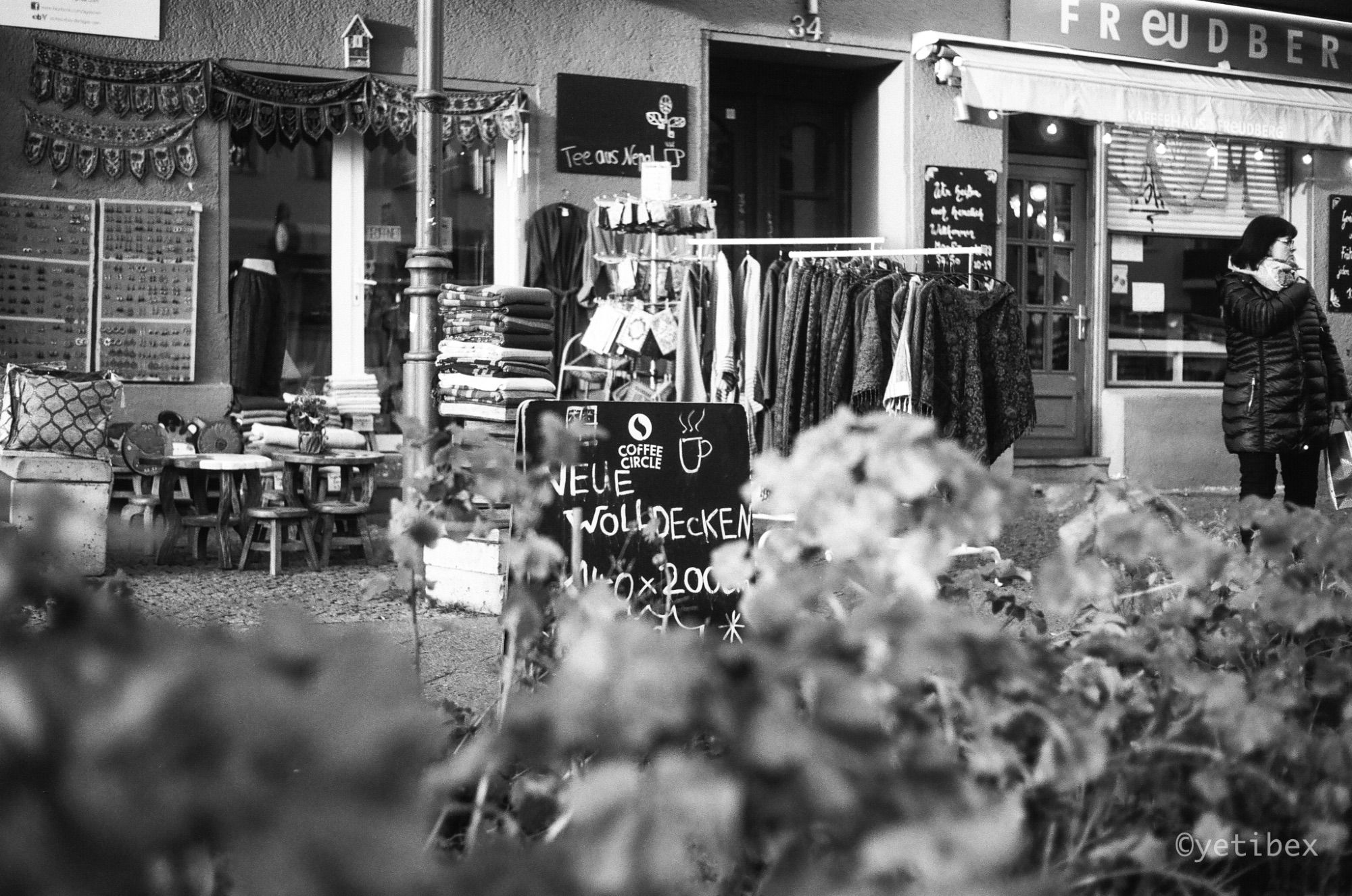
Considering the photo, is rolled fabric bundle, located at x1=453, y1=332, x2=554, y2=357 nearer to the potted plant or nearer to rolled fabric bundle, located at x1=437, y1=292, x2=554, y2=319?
rolled fabric bundle, located at x1=437, y1=292, x2=554, y2=319

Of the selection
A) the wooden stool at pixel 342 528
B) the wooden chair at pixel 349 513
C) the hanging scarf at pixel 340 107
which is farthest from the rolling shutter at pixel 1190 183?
the wooden stool at pixel 342 528

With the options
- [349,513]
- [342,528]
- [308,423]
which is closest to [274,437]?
[308,423]

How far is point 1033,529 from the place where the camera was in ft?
29.6

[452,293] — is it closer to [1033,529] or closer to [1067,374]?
[1033,529]

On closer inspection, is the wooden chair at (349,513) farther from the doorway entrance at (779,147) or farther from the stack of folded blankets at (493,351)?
the doorway entrance at (779,147)

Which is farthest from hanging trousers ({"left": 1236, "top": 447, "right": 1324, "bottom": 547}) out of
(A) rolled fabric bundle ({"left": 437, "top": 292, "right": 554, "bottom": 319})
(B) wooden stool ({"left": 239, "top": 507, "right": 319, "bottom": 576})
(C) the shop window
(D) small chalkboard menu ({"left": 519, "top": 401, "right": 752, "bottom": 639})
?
(C) the shop window

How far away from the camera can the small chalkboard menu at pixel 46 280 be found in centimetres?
827

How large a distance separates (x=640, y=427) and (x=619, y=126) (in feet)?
17.5

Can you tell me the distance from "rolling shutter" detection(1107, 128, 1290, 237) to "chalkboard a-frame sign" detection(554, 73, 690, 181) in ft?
12.4

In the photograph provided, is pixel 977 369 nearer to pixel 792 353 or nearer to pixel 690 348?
pixel 792 353

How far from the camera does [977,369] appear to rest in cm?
739

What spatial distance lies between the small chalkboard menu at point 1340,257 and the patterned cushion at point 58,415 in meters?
9.85

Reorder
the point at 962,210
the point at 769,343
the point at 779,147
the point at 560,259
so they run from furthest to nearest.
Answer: the point at 779,147
the point at 962,210
the point at 560,259
the point at 769,343

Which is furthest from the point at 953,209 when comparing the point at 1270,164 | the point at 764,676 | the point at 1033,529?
the point at 764,676
